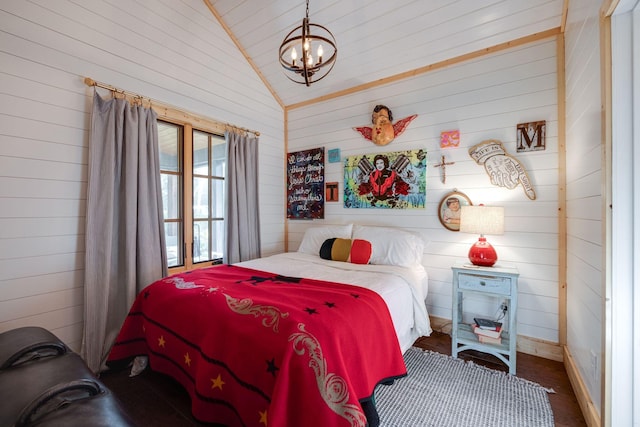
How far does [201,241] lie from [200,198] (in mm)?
467

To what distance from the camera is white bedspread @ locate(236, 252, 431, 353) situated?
1810mm

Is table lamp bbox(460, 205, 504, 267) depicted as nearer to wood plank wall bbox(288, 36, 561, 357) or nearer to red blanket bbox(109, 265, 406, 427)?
wood plank wall bbox(288, 36, 561, 357)

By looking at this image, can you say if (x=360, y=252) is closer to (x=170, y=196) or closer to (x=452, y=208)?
(x=452, y=208)

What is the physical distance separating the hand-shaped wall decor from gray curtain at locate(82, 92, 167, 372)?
115 inches

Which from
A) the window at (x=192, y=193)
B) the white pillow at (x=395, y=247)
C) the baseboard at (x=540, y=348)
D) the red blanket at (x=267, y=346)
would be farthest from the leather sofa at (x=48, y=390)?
the baseboard at (x=540, y=348)

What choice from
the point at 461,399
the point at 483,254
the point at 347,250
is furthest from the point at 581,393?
the point at 347,250

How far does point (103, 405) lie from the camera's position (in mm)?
849

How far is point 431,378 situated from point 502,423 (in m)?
0.47

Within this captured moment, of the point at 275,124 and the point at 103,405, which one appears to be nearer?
the point at 103,405

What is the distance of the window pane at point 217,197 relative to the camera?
3.02 m

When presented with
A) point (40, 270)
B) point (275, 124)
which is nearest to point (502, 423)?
point (40, 270)

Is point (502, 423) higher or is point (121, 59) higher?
point (121, 59)

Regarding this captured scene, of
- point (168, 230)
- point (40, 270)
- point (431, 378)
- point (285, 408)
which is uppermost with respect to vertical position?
point (168, 230)

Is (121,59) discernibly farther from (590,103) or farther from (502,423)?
(502,423)
